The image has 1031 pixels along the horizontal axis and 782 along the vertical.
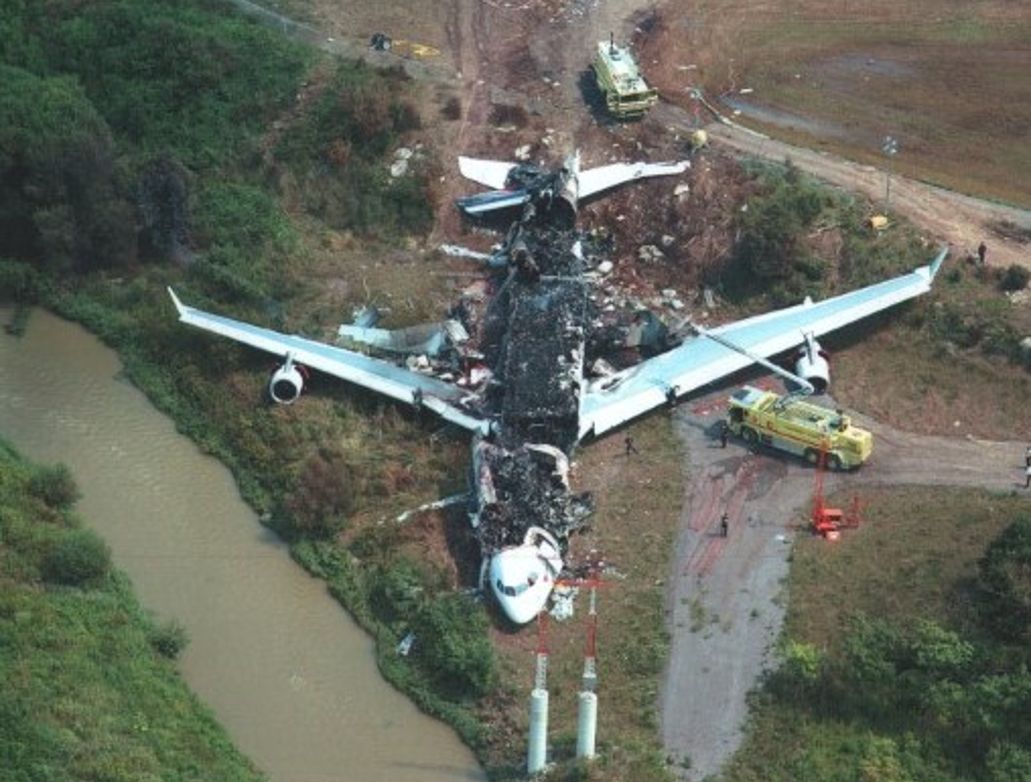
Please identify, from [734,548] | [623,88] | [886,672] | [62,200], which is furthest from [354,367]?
[886,672]

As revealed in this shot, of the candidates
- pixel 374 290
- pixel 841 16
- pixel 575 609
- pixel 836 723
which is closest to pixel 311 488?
pixel 575 609

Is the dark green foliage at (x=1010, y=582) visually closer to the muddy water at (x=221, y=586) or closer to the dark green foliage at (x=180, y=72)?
the muddy water at (x=221, y=586)

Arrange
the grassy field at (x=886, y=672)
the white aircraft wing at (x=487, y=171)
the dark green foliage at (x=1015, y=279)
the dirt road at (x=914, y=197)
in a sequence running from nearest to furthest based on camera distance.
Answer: the grassy field at (x=886, y=672) → the dark green foliage at (x=1015, y=279) → the dirt road at (x=914, y=197) → the white aircraft wing at (x=487, y=171)

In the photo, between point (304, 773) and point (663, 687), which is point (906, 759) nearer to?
point (663, 687)

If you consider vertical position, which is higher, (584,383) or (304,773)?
(584,383)

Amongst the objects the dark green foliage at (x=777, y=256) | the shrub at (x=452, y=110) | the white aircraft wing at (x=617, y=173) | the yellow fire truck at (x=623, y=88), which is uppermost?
the yellow fire truck at (x=623, y=88)

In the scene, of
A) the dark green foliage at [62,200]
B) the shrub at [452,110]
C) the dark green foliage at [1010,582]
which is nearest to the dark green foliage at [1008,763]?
the dark green foliage at [1010,582]

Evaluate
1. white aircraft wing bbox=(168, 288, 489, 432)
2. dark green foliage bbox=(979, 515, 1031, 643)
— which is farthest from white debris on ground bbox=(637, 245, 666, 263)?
dark green foliage bbox=(979, 515, 1031, 643)
